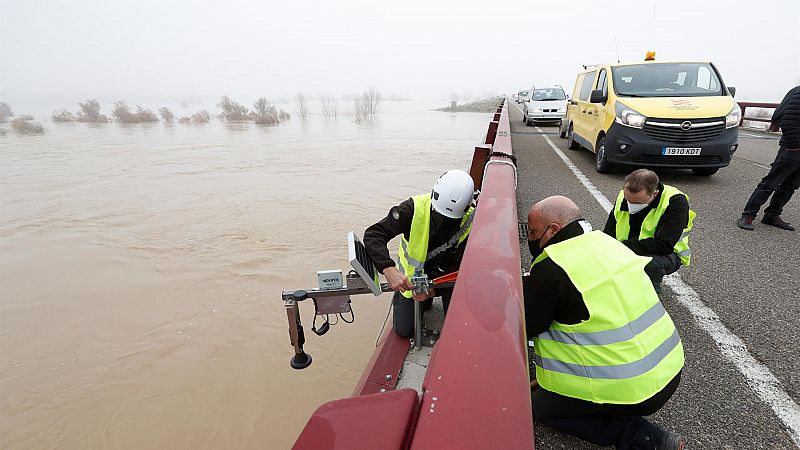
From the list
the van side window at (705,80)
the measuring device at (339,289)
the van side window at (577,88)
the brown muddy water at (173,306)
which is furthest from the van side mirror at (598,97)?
the measuring device at (339,289)

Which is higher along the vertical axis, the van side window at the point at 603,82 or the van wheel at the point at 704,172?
the van side window at the point at 603,82

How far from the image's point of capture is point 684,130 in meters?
5.93

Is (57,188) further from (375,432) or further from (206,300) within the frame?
(375,432)

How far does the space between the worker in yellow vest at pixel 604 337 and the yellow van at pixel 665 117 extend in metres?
5.46

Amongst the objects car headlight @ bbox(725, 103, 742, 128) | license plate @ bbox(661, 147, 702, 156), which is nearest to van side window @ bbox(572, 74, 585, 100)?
car headlight @ bbox(725, 103, 742, 128)

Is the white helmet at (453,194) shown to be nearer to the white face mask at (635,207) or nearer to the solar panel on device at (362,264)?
the solar panel on device at (362,264)

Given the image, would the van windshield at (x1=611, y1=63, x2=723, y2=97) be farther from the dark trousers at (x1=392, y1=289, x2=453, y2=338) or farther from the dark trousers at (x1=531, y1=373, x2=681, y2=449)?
the dark trousers at (x1=531, y1=373, x2=681, y2=449)

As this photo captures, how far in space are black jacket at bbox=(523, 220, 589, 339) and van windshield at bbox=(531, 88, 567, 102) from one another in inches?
690

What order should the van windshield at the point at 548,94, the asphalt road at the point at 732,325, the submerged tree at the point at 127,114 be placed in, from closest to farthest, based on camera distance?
the asphalt road at the point at 732,325, the van windshield at the point at 548,94, the submerged tree at the point at 127,114

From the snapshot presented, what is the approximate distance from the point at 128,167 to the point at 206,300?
46.7ft

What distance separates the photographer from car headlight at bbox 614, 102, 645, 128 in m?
6.12

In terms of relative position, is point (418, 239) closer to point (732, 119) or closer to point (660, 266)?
point (660, 266)

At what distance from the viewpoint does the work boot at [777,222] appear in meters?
4.38

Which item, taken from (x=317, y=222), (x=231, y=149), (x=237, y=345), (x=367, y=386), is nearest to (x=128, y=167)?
(x=231, y=149)
